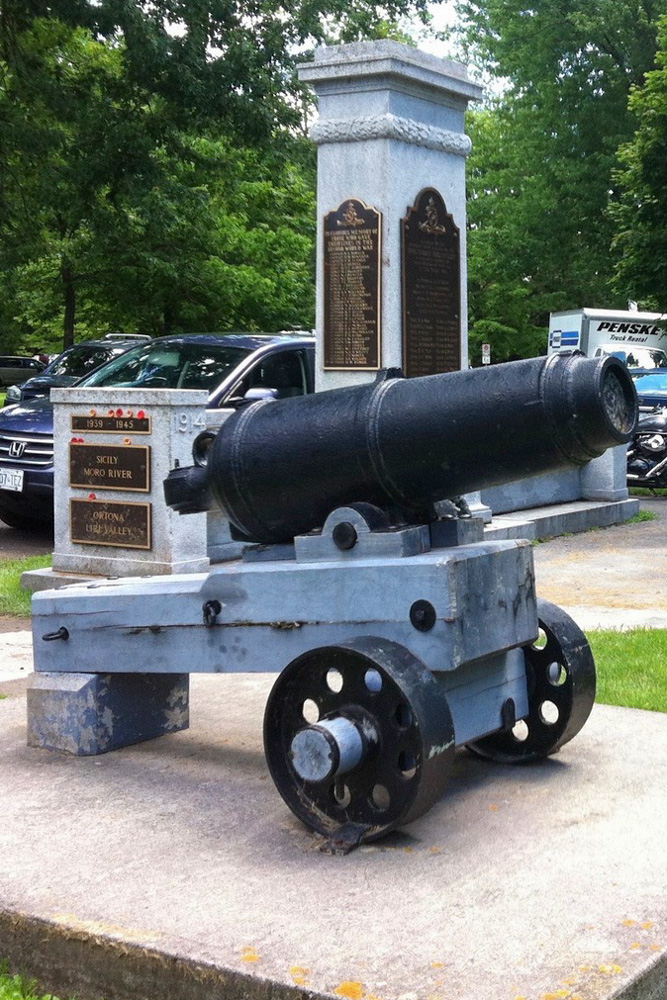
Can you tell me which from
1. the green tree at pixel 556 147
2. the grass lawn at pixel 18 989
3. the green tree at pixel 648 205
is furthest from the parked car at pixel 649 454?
the green tree at pixel 556 147

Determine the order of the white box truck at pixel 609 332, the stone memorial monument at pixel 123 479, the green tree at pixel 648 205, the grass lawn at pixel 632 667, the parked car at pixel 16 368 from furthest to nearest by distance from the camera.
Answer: the parked car at pixel 16 368 → the white box truck at pixel 609 332 → the green tree at pixel 648 205 → the stone memorial monument at pixel 123 479 → the grass lawn at pixel 632 667

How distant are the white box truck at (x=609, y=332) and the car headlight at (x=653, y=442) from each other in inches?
795

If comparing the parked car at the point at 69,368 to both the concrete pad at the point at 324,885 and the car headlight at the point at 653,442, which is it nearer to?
the car headlight at the point at 653,442

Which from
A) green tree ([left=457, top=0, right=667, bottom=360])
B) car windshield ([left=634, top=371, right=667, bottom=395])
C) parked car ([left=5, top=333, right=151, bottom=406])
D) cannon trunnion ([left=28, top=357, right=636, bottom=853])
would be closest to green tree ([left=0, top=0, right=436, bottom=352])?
parked car ([left=5, top=333, right=151, bottom=406])

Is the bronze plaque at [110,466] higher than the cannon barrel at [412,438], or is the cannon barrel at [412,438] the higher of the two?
the cannon barrel at [412,438]

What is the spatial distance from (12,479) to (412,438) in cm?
761

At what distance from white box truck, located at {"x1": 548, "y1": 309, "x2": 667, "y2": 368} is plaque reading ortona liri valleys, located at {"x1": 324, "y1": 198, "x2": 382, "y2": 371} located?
25.3 m

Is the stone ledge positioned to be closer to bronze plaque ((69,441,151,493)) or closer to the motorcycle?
the motorcycle

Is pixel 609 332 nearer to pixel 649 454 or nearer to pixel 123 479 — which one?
pixel 649 454

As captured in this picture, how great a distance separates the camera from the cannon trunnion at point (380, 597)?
12.3 ft

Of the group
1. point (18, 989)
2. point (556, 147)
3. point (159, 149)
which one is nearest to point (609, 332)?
point (556, 147)

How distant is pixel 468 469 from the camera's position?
12.9 ft

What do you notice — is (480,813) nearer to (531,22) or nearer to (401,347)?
(401,347)

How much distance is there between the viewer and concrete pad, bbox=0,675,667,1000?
307 centimetres
